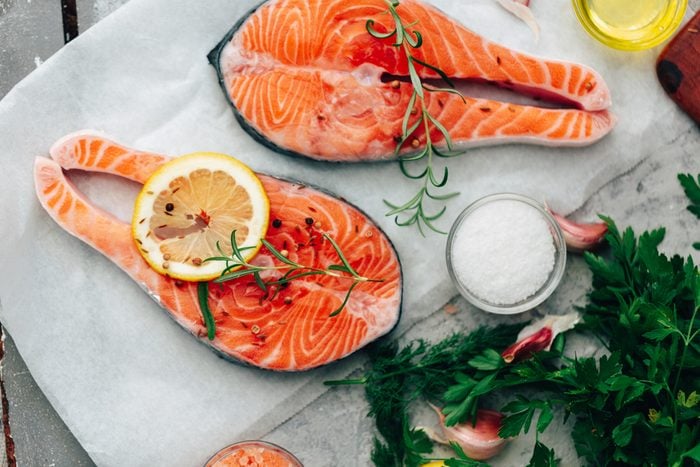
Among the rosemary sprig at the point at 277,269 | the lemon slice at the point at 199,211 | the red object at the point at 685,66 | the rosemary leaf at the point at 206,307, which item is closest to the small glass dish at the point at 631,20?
the red object at the point at 685,66

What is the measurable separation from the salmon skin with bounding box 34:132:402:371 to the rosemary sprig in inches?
1.0

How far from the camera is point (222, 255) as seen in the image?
2.08 metres

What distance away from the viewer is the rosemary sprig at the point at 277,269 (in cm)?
200

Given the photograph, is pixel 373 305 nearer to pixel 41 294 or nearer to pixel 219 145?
pixel 219 145

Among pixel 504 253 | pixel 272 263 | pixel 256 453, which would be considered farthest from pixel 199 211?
pixel 504 253

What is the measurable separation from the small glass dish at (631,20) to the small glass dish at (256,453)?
148cm

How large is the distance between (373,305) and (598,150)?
794 mm

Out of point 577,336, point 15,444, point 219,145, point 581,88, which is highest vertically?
point 581,88

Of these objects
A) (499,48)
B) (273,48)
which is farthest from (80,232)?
(499,48)

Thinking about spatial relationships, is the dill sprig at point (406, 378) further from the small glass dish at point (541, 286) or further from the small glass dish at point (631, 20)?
the small glass dish at point (631, 20)

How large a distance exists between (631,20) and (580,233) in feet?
2.05

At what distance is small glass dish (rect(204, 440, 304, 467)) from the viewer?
2.16 meters

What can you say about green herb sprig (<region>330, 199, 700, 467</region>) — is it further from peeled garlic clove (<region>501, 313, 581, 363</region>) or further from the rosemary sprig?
the rosemary sprig

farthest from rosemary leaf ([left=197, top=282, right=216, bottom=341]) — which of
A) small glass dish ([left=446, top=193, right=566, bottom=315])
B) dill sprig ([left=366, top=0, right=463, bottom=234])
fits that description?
small glass dish ([left=446, top=193, right=566, bottom=315])
